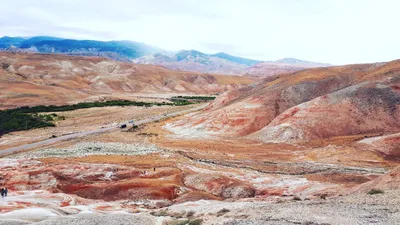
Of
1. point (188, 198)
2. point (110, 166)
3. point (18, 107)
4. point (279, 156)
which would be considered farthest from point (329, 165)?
point (18, 107)

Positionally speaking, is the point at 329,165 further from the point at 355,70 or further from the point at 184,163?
the point at 355,70

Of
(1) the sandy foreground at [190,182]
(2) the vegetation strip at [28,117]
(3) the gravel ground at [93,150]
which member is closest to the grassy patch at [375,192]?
(1) the sandy foreground at [190,182]

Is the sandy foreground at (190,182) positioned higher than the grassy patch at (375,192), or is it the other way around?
the grassy patch at (375,192)

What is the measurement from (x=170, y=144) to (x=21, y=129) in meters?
42.6

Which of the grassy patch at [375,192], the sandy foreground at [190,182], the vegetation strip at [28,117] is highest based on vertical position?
the grassy patch at [375,192]

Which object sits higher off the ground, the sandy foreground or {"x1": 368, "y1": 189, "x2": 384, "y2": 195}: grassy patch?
{"x1": 368, "y1": 189, "x2": 384, "y2": 195}: grassy patch

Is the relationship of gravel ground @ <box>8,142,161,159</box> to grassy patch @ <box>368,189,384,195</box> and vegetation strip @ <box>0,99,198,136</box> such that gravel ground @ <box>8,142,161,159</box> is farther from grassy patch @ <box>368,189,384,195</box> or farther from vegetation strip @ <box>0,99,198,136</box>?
grassy patch @ <box>368,189,384,195</box>

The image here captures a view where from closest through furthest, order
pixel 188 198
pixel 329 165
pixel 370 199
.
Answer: pixel 370 199
pixel 188 198
pixel 329 165

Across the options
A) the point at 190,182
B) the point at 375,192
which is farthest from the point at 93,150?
the point at 375,192

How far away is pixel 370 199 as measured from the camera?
25.0 m

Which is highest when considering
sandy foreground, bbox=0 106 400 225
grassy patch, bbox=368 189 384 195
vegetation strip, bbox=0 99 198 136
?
grassy patch, bbox=368 189 384 195

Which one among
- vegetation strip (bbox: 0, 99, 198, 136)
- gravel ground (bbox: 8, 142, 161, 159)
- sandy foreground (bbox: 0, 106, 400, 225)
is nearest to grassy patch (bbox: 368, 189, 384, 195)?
sandy foreground (bbox: 0, 106, 400, 225)

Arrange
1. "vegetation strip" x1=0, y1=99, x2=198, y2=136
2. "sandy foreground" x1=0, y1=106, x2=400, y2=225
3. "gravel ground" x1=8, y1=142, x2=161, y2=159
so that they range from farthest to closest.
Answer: "vegetation strip" x1=0, y1=99, x2=198, y2=136, "gravel ground" x1=8, y1=142, x2=161, y2=159, "sandy foreground" x1=0, y1=106, x2=400, y2=225

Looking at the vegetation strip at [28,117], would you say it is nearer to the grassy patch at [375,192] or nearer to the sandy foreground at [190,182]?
the sandy foreground at [190,182]
